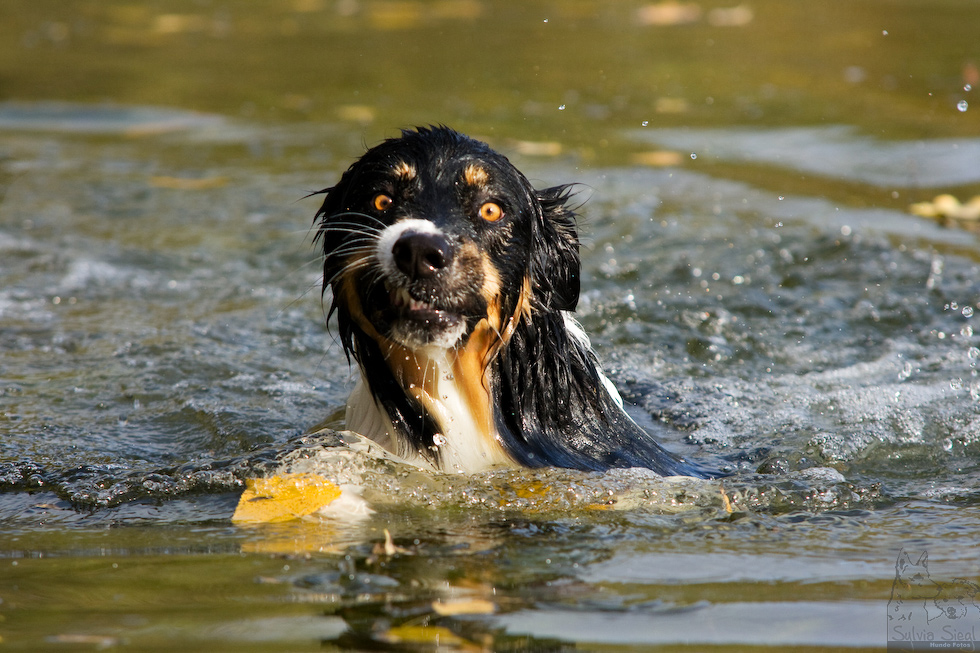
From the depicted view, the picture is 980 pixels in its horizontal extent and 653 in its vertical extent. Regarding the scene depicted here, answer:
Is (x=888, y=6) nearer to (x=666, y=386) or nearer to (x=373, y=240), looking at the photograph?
(x=666, y=386)

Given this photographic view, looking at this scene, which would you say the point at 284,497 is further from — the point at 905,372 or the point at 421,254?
the point at 905,372

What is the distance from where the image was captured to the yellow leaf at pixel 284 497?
410 cm

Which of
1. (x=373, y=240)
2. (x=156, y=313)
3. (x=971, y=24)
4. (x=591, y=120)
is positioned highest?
(x=971, y=24)

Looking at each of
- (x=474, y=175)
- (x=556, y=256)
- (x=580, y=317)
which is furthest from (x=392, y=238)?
(x=580, y=317)

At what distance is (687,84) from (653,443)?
332 inches

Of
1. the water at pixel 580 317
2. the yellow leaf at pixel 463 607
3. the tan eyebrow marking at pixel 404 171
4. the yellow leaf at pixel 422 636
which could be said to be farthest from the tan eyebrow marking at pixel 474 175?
the yellow leaf at pixel 422 636

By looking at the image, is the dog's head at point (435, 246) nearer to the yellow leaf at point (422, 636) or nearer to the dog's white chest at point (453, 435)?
the dog's white chest at point (453, 435)

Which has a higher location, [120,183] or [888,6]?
[888,6]

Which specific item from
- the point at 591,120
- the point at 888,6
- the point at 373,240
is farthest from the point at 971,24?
the point at 373,240

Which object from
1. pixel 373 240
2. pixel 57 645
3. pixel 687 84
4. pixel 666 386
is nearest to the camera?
pixel 57 645

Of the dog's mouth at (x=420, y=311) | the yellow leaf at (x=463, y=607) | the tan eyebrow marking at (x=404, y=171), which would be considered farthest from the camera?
the tan eyebrow marking at (x=404, y=171)

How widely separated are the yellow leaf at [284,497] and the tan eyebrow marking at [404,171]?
1.16m

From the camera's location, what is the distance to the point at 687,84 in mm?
12516

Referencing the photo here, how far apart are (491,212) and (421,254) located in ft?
1.34
